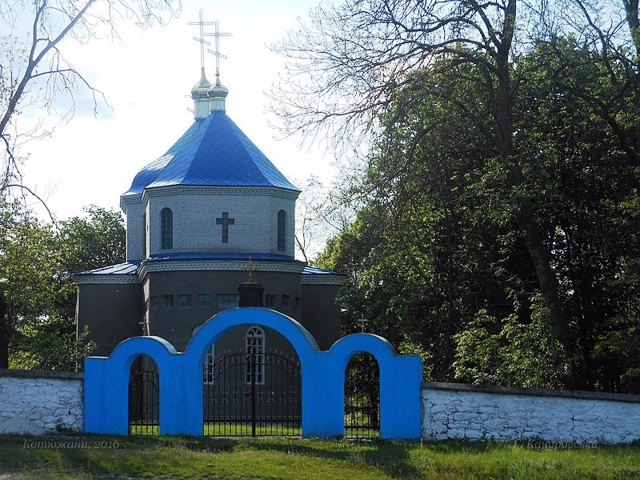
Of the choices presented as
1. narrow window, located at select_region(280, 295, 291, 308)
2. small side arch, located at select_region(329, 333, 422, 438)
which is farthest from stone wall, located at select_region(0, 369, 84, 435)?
narrow window, located at select_region(280, 295, 291, 308)

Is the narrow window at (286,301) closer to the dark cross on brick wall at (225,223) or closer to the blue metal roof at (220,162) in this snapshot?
the dark cross on brick wall at (225,223)

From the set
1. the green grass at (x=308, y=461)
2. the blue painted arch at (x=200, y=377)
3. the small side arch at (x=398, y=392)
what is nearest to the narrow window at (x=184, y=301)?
the blue painted arch at (x=200, y=377)

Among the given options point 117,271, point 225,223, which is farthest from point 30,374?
point 117,271

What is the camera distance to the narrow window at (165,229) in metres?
33.5

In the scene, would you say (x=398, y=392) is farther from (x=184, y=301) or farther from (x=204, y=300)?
(x=184, y=301)

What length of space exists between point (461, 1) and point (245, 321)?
7458 millimetres

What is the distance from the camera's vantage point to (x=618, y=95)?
21.6 m

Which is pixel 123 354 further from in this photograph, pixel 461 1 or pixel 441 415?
pixel 461 1

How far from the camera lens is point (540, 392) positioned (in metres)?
19.1

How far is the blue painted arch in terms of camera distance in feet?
65.7

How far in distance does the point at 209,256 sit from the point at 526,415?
48.7ft

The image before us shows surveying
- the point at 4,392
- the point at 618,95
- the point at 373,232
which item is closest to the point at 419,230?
the point at 373,232

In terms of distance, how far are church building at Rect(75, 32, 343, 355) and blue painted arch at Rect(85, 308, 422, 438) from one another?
376 inches

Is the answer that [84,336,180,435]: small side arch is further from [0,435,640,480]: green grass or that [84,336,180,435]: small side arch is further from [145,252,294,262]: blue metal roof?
[145,252,294,262]: blue metal roof
